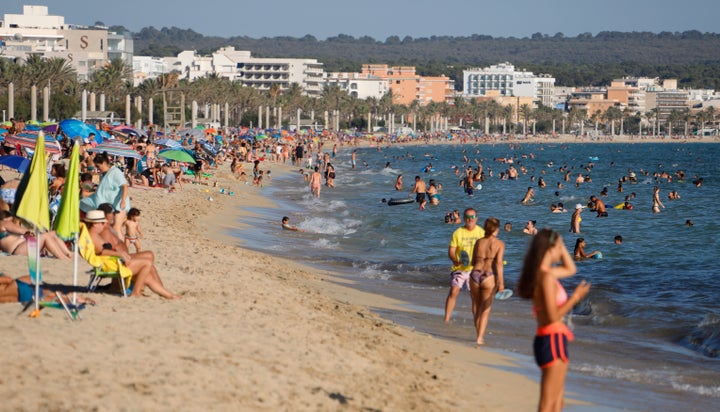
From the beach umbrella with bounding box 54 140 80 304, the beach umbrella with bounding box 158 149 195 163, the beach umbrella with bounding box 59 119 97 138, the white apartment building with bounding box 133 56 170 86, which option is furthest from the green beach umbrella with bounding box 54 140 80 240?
the white apartment building with bounding box 133 56 170 86

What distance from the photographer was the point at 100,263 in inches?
371

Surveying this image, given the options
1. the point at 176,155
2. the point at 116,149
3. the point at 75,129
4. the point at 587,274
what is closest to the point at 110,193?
the point at 587,274

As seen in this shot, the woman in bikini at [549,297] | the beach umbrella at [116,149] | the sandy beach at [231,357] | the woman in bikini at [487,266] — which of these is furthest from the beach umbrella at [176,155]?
the woman in bikini at [549,297]

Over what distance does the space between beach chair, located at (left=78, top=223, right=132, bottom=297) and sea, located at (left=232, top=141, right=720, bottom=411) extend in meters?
3.67

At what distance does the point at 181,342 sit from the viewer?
788 cm

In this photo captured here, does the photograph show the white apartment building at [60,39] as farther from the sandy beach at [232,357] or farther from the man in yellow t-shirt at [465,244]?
the man in yellow t-shirt at [465,244]

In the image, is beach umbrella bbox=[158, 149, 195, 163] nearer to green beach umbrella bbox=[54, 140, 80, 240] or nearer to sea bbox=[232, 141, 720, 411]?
sea bbox=[232, 141, 720, 411]

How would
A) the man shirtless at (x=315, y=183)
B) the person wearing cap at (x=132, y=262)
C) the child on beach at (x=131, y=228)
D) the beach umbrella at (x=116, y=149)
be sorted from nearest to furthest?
the person wearing cap at (x=132, y=262), the child on beach at (x=131, y=228), the beach umbrella at (x=116, y=149), the man shirtless at (x=315, y=183)

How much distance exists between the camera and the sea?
32.9 feet

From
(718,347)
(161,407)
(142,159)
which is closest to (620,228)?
(142,159)

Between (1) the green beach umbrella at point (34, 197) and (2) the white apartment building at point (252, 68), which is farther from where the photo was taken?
(2) the white apartment building at point (252, 68)

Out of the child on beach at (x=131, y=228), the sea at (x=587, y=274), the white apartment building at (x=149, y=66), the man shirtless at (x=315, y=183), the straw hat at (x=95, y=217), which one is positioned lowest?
the sea at (x=587, y=274)

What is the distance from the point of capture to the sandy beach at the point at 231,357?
6.44 metres

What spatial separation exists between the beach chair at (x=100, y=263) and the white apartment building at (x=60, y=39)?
102 meters
